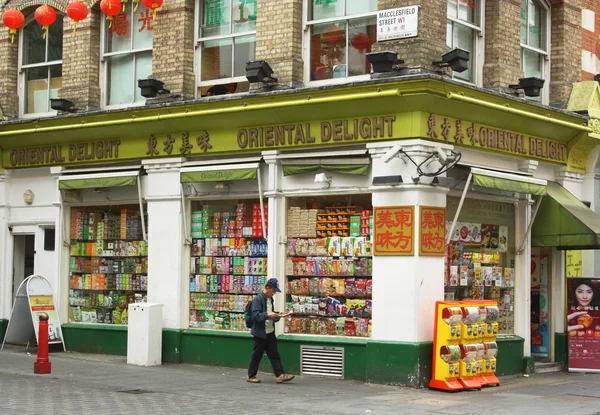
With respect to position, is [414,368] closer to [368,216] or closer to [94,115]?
[368,216]

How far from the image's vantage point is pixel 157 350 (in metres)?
18.6

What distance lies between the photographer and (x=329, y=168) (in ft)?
55.1

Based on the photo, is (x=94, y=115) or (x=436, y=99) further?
(x=94, y=115)

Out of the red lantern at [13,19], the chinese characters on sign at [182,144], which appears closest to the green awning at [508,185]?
the chinese characters on sign at [182,144]

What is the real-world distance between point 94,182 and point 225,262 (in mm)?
3166

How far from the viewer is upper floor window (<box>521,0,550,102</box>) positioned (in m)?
19.3

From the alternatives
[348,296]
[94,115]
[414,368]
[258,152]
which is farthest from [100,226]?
[414,368]

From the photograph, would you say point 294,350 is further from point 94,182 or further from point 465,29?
point 465,29

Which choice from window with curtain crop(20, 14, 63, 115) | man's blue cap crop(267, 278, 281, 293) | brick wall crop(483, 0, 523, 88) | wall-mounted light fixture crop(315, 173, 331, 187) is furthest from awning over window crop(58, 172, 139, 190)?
brick wall crop(483, 0, 523, 88)

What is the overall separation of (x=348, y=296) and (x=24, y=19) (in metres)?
9.48

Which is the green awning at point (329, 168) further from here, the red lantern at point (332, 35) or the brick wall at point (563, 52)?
the brick wall at point (563, 52)

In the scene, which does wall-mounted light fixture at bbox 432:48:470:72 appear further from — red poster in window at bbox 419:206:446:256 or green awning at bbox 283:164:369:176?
red poster in window at bbox 419:206:446:256

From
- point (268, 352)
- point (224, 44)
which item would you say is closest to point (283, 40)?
point (224, 44)

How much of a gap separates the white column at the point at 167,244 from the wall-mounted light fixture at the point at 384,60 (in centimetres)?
455
